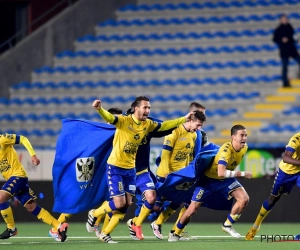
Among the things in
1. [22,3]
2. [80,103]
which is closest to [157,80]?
[80,103]

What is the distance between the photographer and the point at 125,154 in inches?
501

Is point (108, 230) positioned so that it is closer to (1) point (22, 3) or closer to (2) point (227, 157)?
(2) point (227, 157)

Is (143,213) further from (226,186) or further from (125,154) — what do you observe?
(226,186)

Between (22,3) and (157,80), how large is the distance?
Result: 604cm

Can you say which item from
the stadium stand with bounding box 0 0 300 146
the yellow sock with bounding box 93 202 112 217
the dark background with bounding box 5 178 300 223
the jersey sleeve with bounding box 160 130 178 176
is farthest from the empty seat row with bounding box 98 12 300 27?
the yellow sock with bounding box 93 202 112 217

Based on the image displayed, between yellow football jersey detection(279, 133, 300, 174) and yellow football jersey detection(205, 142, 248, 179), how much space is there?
626 mm

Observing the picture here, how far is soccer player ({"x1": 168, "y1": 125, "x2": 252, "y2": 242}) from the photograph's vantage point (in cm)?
1295

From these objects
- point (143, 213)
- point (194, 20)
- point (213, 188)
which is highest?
point (194, 20)

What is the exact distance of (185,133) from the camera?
552 inches

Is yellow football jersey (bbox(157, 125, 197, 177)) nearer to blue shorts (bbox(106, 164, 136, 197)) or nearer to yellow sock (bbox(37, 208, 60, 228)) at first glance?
blue shorts (bbox(106, 164, 136, 197))

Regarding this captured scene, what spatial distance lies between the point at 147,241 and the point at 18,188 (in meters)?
2.00

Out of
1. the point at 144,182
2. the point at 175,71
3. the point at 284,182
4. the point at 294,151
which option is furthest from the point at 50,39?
the point at 294,151

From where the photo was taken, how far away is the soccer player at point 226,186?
13.0 metres

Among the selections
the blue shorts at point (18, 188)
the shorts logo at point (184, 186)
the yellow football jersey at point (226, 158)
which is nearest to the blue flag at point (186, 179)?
the shorts logo at point (184, 186)
